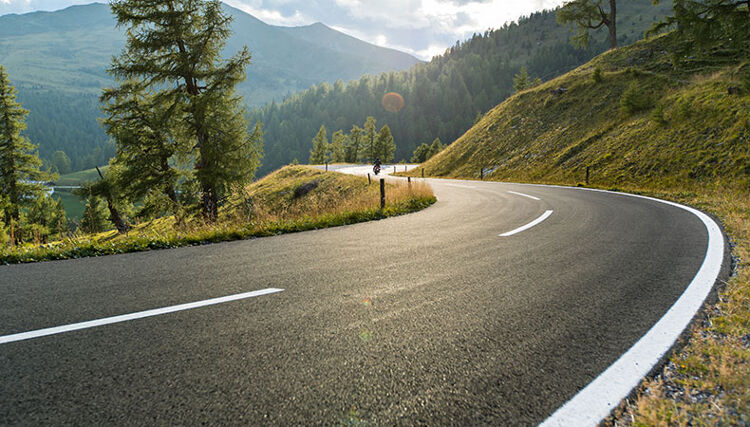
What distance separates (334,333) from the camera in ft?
8.77

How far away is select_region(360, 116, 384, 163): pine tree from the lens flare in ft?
353

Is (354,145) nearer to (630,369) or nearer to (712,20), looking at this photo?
(712,20)

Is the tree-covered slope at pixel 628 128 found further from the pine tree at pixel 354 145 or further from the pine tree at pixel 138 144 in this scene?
the pine tree at pixel 354 145

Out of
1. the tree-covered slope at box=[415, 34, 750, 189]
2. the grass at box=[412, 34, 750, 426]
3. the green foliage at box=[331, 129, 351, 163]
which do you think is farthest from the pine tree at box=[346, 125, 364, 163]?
the grass at box=[412, 34, 750, 426]

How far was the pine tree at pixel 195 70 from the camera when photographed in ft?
49.0

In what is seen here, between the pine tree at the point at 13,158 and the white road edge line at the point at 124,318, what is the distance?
31563 millimetres

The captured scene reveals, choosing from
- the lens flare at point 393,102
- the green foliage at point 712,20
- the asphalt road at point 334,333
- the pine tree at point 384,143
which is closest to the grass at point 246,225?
the asphalt road at point 334,333

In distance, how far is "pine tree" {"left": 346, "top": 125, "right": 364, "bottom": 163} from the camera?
74.2 metres

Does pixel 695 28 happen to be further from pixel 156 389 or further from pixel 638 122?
pixel 156 389

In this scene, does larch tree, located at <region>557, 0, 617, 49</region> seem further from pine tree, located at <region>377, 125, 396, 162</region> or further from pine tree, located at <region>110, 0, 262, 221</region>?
pine tree, located at <region>110, 0, 262, 221</region>

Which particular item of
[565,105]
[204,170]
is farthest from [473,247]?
[565,105]

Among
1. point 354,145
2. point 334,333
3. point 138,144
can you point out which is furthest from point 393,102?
point 334,333

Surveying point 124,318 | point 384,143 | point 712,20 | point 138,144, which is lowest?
point 124,318

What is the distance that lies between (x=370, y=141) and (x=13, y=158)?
55.4 meters
